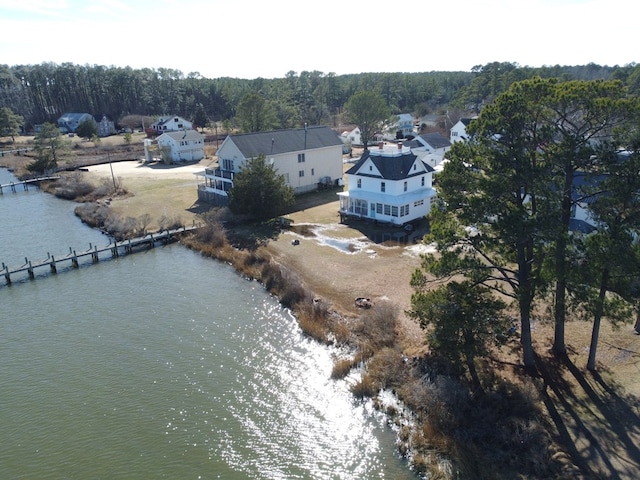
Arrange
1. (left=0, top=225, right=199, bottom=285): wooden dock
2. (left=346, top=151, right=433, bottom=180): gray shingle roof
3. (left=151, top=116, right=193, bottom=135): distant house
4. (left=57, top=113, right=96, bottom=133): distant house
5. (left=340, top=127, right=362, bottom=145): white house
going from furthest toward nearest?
1. (left=57, top=113, right=96, bottom=133): distant house
2. (left=151, top=116, right=193, bottom=135): distant house
3. (left=340, top=127, right=362, bottom=145): white house
4. (left=346, top=151, right=433, bottom=180): gray shingle roof
5. (left=0, top=225, right=199, bottom=285): wooden dock

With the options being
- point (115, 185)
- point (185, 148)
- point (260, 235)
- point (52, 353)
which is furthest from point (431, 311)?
point (185, 148)

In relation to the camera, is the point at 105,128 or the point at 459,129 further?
the point at 105,128

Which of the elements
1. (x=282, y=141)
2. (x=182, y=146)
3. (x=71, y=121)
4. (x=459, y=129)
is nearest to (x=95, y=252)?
(x=282, y=141)

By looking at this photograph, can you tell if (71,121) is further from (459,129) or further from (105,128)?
(459,129)

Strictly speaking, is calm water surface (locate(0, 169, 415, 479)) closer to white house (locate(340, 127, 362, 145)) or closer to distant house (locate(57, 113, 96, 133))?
white house (locate(340, 127, 362, 145))

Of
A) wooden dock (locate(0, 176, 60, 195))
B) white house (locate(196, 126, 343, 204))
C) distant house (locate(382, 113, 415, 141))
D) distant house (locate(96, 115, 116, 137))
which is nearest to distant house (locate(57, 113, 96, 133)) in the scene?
distant house (locate(96, 115, 116, 137))

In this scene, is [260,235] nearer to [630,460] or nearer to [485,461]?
[485,461]
